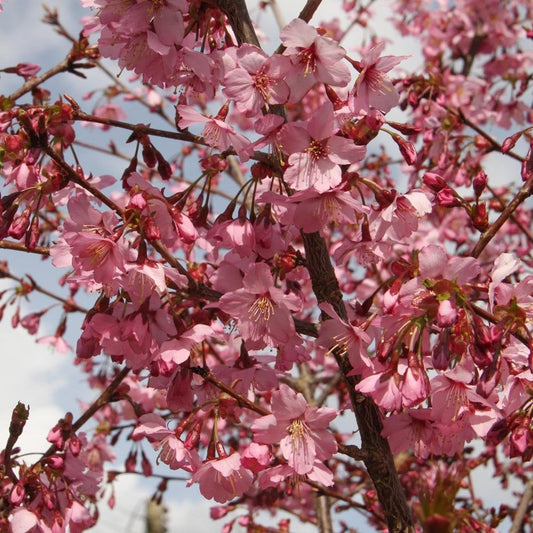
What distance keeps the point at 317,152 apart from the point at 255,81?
1.18 ft

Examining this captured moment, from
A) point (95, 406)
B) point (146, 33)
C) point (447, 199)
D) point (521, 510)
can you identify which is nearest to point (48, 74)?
point (146, 33)

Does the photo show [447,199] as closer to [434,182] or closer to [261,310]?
[434,182]

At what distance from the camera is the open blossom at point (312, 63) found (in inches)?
79.5

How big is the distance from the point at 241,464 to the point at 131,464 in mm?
2359

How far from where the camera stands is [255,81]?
2.10m

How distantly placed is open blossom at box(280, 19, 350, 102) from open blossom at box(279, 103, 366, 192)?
137 millimetres

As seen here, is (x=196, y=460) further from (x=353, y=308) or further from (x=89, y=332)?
(x=353, y=308)

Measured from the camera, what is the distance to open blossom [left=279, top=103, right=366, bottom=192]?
1947mm

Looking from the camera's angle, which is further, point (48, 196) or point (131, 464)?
point (131, 464)

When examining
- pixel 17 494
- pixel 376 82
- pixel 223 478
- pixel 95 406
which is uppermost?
pixel 376 82

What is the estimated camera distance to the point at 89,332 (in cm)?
203

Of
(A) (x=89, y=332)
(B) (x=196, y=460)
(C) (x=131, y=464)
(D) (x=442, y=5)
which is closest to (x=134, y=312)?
(A) (x=89, y=332)

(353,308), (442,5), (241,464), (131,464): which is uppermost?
(442,5)

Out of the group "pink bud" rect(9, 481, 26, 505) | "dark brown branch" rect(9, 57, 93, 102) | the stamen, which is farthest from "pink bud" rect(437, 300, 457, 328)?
"dark brown branch" rect(9, 57, 93, 102)
